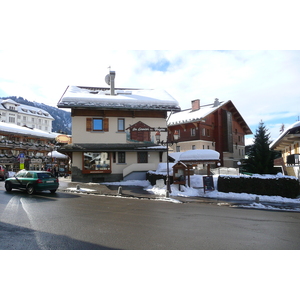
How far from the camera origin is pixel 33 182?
15.3 m

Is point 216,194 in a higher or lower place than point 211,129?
lower

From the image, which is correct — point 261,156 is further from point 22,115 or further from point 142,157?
point 22,115

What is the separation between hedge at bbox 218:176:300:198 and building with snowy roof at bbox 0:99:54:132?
85.9 m

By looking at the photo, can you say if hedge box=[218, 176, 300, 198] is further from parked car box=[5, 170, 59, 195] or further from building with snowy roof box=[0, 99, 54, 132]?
building with snowy roof box=[0, 99, 54, 132]

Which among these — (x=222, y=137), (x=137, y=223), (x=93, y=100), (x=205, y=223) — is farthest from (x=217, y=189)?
(x=222, y=137)

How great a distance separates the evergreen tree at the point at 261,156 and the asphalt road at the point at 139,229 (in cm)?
1311

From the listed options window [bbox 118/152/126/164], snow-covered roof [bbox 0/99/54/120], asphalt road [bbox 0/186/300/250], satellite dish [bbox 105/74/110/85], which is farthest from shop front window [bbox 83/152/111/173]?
snow-covered roof [bbox 0/99/54/120]

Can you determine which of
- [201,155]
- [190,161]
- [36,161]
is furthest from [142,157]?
[36,161]

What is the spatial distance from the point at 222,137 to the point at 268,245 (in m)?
35.5

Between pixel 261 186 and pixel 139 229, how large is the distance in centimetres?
1112

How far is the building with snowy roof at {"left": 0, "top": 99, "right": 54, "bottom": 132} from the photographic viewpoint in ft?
277

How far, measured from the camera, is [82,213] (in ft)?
32.6

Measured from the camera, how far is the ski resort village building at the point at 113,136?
2428cm

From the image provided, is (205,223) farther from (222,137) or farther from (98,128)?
(222,137)
